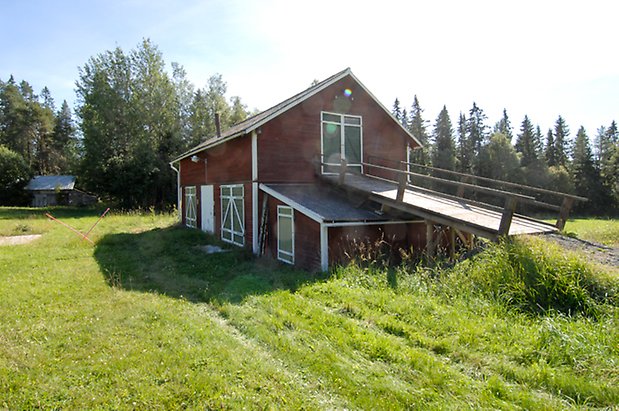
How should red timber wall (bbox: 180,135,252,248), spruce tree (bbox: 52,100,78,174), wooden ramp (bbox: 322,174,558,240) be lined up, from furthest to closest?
1. spruce tree (bbox: 52,100,78,174)
2. red timber wall (bbox: 180,135,252,248)
3. wooden ramp (bbox: 322,174,558,240)

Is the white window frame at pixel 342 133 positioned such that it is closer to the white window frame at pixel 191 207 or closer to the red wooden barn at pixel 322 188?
the red wooden barn at pixel 322 188

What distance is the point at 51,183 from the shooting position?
43.5 metres

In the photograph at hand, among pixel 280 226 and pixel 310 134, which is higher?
pixel 310 134

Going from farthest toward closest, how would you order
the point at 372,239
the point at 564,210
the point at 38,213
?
the point at 38,213, the point at 372,239, the point at 564,210

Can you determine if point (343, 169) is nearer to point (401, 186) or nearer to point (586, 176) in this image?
point (401, 186)

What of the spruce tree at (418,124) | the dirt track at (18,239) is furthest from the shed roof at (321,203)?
the spruce tree at (418,124)

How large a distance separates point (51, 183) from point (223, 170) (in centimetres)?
4088

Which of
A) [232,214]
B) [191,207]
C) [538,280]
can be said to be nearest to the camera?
[538,280]

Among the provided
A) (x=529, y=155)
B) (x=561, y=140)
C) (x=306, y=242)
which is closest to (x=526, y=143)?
(x=529, y=155)

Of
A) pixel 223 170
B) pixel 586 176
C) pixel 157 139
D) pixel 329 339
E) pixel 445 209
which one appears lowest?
pixel 329 339

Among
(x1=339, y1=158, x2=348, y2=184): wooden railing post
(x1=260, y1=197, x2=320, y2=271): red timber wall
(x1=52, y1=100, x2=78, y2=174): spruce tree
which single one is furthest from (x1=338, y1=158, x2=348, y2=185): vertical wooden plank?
(x1=52, y1=100, x2=78, y2=174): spruce tree

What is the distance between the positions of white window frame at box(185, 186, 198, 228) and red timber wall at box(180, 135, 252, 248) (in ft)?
0.91

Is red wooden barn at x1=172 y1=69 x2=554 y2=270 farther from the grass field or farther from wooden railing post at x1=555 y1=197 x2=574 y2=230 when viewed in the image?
the grass field

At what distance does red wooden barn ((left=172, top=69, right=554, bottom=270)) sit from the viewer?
897 centimetres
